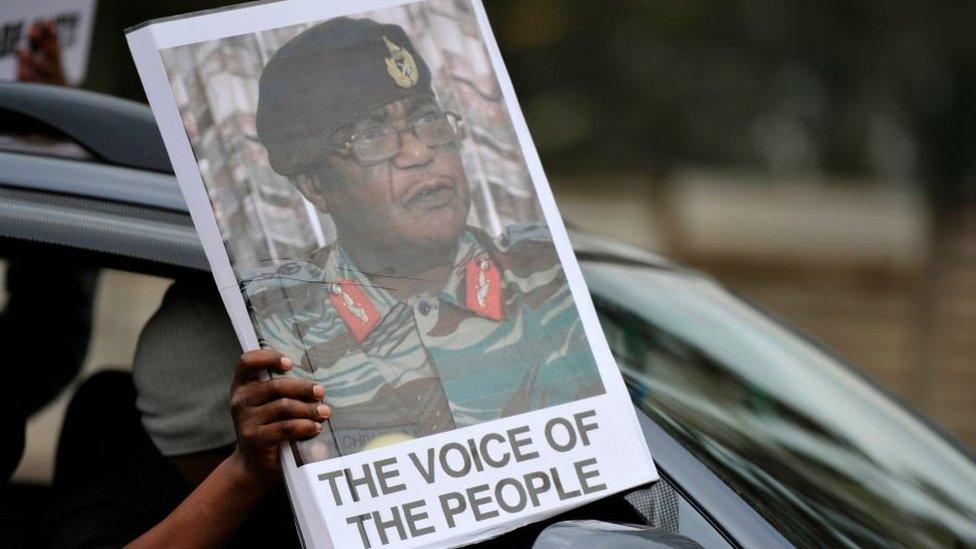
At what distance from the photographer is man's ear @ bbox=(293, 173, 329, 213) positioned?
1.31 meters

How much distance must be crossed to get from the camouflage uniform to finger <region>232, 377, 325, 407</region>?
0.05ft

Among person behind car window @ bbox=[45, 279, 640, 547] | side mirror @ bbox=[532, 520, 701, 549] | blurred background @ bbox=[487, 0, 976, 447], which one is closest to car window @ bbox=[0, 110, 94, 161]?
person behind car window @ bbox=[45, 279, 640, 547]

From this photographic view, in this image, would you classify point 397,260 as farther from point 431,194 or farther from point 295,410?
point 295,410

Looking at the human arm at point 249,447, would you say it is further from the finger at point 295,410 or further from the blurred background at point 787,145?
the blurred background at point 787,145

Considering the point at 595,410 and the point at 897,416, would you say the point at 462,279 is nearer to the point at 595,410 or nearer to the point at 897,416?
the point at 595,410

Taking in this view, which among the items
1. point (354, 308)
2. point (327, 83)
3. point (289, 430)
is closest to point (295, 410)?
point (289, 430)

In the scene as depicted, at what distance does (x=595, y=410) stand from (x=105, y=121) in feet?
2.92

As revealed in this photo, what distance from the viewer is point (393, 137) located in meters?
1.35

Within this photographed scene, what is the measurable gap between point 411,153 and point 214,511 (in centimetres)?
44

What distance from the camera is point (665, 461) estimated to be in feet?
4.53

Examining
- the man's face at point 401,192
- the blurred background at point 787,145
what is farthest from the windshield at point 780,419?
the blurred background at point 787,145

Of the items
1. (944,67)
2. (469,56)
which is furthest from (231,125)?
(944,67)

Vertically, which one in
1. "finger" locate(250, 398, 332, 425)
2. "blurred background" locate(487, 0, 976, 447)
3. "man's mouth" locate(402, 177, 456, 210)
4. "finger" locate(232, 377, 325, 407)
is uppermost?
"blurred background" locate(487, 0, 976, 447)

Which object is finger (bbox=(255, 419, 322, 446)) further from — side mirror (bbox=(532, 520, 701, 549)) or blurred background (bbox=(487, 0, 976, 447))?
blurred background (bbox=(487, 0, 976, 447))
